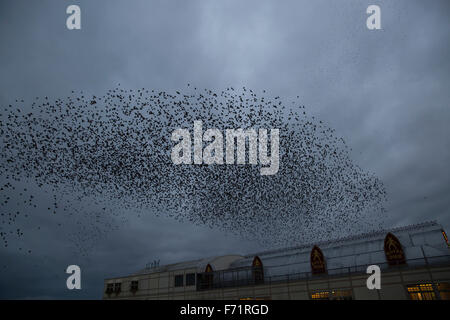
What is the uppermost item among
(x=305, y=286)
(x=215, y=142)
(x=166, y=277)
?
(x=215, y=142)

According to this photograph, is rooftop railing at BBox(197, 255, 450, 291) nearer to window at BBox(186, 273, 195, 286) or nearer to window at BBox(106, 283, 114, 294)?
window at BBox(186, 273, 195, 286)

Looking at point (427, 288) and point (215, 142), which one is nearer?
point (215, 142)

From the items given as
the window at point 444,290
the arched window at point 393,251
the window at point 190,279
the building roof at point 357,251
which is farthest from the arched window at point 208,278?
the window at point 444,290

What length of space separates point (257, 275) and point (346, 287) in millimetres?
16138

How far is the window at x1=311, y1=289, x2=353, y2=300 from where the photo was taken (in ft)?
128

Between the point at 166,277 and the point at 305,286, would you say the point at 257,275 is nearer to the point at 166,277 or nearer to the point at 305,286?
the point at 305,286

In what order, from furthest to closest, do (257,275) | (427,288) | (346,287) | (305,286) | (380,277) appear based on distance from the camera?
1. (257,275)
2. (305,286)
3. (346,287)
4. (380,277)
5. (427,288)

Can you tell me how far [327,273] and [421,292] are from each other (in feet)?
40.0

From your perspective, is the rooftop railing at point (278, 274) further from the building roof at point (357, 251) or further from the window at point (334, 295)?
the window at point (334, 295)

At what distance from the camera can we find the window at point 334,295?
3887 cm

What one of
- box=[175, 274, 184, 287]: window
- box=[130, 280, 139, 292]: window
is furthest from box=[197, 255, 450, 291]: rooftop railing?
box=[130, 280, 139, 292]: window

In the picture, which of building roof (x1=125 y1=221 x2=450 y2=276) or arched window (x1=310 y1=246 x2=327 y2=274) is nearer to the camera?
building roof (x1=125 y1=221 x2=450 y2=276)
